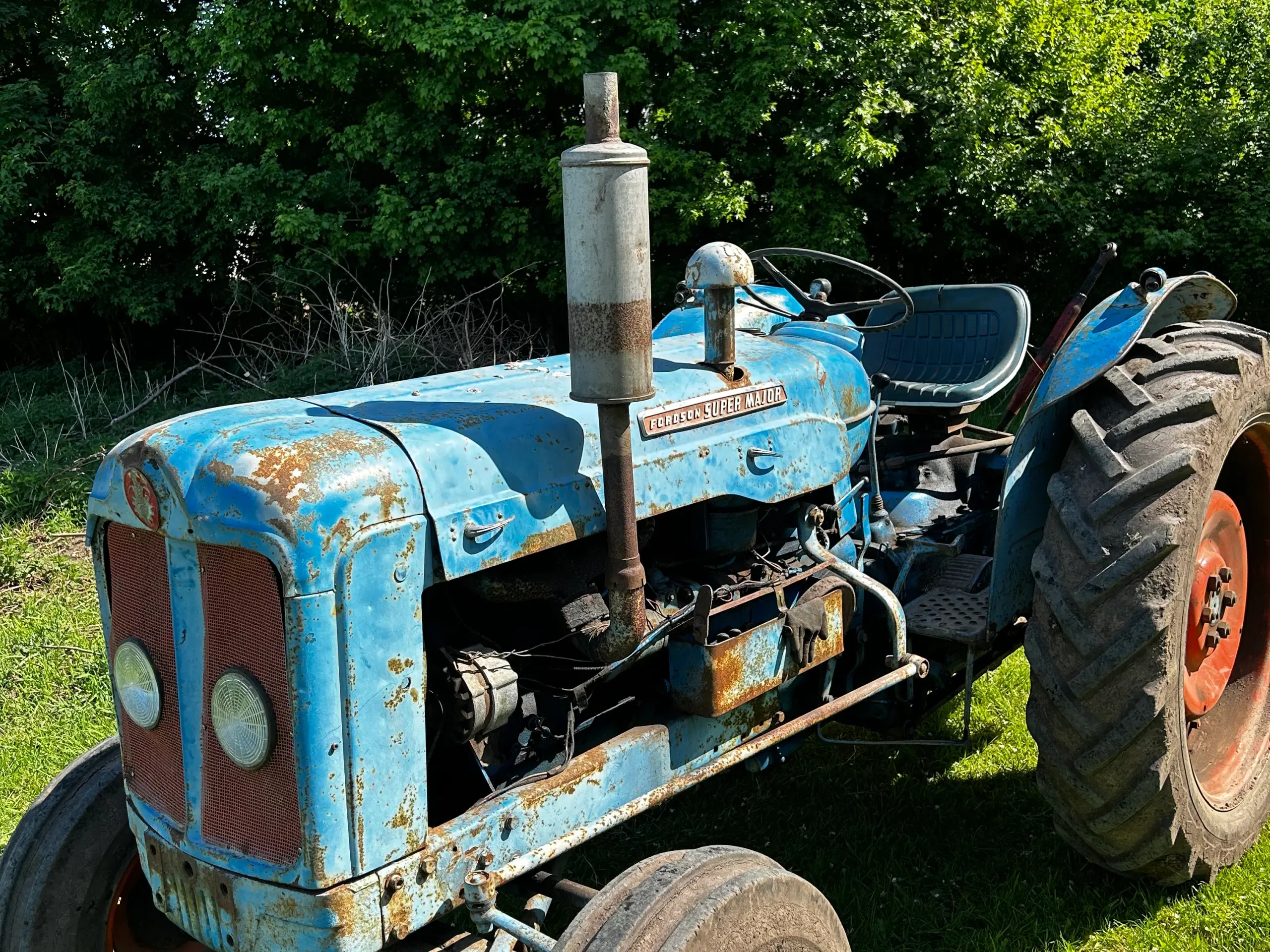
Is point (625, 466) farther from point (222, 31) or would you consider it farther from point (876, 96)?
point (222, 31)

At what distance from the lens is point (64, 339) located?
1197cm

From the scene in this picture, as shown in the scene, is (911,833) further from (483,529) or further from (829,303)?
(483,529)

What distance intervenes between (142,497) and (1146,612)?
6.91 feet

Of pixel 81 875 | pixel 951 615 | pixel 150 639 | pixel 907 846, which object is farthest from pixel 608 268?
pixel 907 846

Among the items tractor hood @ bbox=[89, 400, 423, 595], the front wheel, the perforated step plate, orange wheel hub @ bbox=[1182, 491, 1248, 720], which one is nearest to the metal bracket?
tractor hood @ bbox=[89, 400, 423, 595]

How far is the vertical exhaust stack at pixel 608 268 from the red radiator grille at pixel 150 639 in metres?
0.84

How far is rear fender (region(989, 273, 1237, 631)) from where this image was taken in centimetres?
301

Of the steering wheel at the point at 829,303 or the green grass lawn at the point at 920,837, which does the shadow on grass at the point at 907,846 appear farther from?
the steering wheel at the point at 829,303

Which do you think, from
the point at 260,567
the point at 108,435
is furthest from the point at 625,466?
the point at 108,435

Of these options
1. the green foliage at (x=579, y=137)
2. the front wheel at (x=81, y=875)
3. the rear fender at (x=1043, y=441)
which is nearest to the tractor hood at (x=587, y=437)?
the rear fender at (x=1043, y=441)

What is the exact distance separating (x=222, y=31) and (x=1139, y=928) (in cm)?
942

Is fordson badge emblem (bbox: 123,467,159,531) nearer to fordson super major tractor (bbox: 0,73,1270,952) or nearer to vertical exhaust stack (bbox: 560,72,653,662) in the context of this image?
fordson super major tractor (bbox: 0,73,1270,952)

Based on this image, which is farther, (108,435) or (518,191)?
(518,191)

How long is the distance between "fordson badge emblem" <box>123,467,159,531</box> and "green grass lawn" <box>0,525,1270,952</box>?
1764 mm
